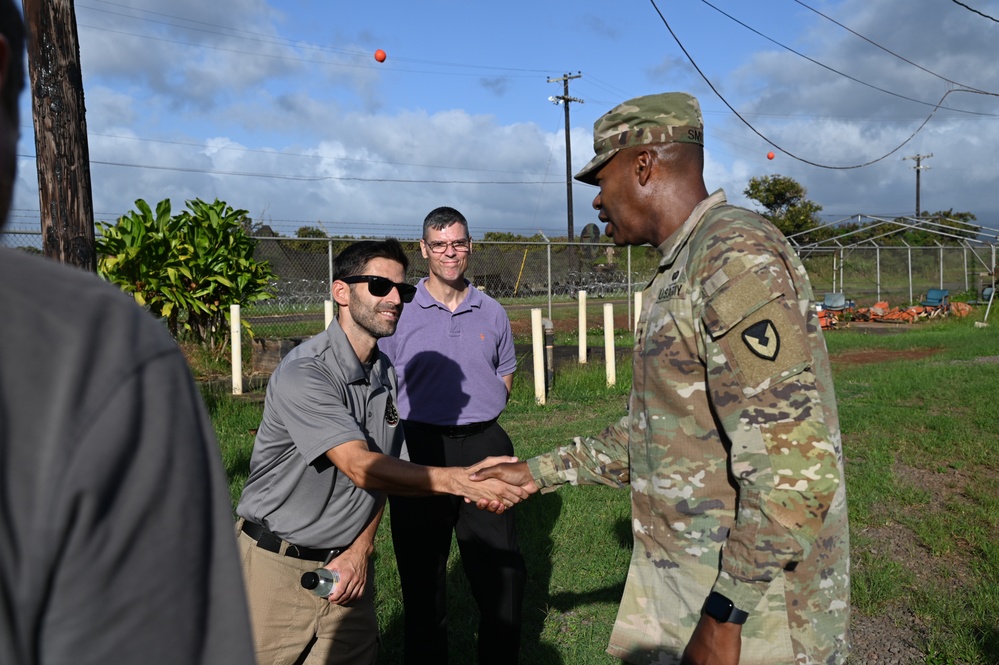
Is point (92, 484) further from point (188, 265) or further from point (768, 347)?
point (188, 265)

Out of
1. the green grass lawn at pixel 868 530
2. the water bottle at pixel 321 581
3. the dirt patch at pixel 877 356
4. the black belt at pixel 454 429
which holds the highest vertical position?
the black belt at pixel 454 429

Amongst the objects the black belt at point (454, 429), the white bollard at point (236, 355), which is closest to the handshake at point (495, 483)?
the black belt at point (454, 429)

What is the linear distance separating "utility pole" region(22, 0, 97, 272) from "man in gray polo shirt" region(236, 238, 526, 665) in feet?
6.16

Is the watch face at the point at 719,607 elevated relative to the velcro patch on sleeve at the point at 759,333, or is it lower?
lower

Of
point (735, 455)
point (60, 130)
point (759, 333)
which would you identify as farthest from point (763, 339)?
point (60, 130)

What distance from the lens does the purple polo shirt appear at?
454cm

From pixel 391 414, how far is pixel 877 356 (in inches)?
595

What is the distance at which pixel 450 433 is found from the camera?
4.49 meters

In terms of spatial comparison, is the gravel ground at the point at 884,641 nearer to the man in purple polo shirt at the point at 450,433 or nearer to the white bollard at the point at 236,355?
the man in purple polo shirt at the point at 450,433

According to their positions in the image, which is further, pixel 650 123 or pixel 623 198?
pixel 623 198

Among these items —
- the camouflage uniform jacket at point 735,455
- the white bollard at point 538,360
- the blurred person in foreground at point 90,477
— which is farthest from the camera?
the white bollard at point 538,360

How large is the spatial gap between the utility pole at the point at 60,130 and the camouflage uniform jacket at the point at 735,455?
335cm

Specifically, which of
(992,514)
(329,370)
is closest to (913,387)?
(992,514)

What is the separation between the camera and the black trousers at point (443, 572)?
157 inches
